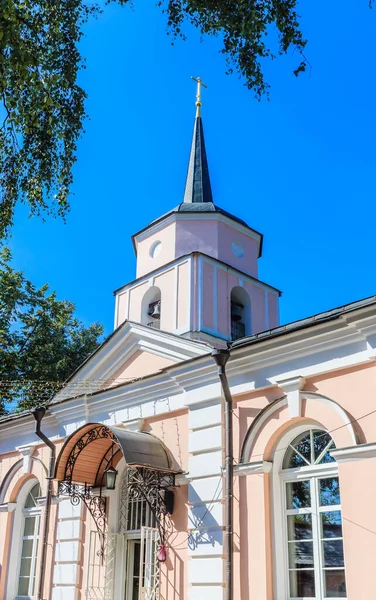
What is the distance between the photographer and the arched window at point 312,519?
754 cm

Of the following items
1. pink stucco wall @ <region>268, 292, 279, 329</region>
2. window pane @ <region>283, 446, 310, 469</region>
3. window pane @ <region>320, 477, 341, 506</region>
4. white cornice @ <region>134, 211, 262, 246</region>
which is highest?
white cornice @ <region>134, 211, 262, 246</region>

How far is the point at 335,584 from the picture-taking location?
7.43 m

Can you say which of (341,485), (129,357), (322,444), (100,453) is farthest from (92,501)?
(341,485)

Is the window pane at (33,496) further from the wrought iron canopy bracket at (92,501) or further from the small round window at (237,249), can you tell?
the small round window at (237,249)

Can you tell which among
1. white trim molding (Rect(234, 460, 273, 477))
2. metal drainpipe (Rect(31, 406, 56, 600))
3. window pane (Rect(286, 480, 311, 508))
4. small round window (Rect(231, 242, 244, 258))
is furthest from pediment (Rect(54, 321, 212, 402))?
small round window (Rect(231, 242, 244, 258))

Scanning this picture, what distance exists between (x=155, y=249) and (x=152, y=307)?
1.62 m

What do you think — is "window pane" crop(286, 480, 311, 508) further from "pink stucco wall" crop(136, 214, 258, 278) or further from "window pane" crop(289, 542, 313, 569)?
"pink stucco wall" crop(136, 214, 258, 278)

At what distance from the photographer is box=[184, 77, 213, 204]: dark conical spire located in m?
16.0

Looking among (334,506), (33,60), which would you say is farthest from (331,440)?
(33,60)

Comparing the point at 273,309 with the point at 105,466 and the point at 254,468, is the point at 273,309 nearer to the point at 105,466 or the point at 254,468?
the point at 105,466

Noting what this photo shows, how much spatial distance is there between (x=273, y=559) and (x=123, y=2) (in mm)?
6557

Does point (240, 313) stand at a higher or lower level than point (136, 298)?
lower

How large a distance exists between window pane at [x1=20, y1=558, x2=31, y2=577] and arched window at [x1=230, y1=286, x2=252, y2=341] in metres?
6.02

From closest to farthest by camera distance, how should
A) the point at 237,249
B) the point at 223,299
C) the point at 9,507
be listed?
the point at 9,507 → the point at 223,299 → the point at 237,249
